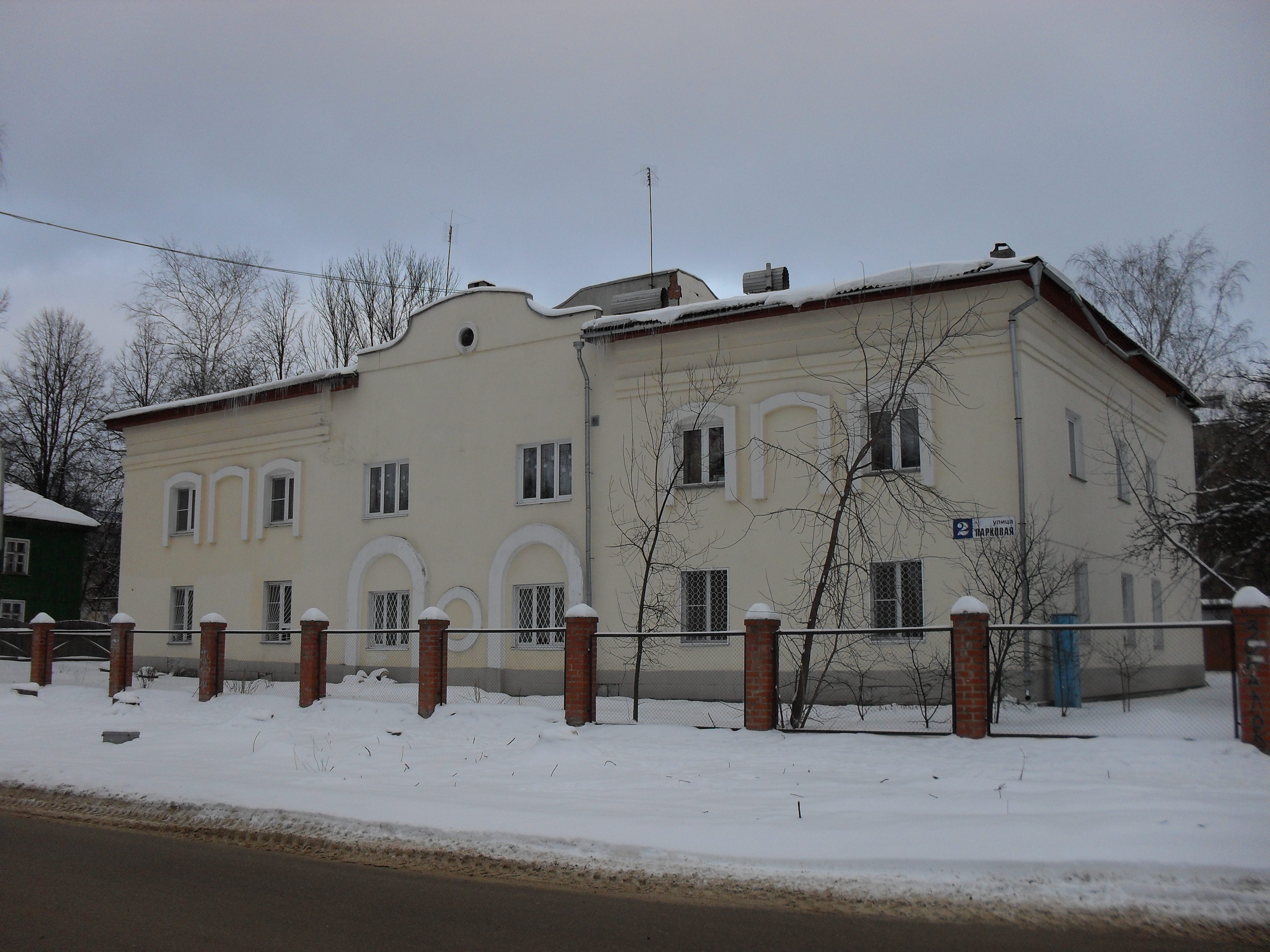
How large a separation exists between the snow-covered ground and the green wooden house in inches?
1072

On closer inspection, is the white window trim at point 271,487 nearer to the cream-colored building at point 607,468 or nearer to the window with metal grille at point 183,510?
the cream-colored building at point 607,468

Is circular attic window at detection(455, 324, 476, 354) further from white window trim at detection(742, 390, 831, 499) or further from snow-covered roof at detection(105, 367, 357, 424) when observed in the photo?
white window trim at detection(742, 390, 831, 499)

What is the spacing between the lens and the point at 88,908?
21.1 feet

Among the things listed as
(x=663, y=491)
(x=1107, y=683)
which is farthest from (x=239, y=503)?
(x=1107, y=683)

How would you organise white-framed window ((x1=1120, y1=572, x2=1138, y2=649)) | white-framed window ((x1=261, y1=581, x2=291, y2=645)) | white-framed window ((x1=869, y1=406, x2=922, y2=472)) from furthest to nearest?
white-framed window ((x1=261, y1=581, x2=291, y2=645)) → white-framed window ((x1=1120, y1=572, x2=1138, y2=649)) → white-framed window ((x1=869, y1=406, x2=922, y2=472))

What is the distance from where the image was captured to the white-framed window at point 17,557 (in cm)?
3841

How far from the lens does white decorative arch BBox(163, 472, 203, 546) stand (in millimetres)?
25094

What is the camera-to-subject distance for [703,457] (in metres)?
18.5

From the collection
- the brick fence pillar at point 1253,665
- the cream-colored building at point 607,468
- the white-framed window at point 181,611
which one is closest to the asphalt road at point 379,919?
the brick fence pillar at point 1253,665

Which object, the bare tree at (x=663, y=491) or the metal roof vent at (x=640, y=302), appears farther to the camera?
the metal roof vent at (x=640, y=302)

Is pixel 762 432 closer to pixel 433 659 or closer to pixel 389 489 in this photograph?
pixel 433 659

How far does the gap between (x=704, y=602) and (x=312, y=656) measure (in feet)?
22.3

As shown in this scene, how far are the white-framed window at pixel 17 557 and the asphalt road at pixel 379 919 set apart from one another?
118 feet

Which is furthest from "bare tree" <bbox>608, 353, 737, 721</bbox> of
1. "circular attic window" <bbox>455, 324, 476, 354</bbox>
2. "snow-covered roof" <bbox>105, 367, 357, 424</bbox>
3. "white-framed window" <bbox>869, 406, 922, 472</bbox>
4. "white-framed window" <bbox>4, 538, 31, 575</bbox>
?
"white-framed window" <bbox>4, 538, 31, 575</bbox>
